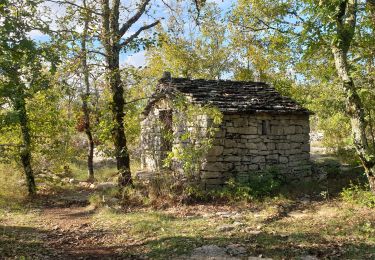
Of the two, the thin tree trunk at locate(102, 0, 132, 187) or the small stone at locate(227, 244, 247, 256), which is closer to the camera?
the small stone at locate(227, 244, 247, 256)

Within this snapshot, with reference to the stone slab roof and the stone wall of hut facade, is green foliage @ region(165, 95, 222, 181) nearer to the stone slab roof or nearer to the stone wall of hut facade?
the stone wall of hut facade

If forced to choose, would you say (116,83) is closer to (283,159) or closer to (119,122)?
(119,122)

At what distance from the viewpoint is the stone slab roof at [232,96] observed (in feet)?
36.6

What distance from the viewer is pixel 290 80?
65.7 feet

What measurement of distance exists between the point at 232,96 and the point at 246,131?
137 centimetres

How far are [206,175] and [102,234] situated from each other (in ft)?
12.7

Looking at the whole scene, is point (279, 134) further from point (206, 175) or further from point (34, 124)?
point (34, 124)

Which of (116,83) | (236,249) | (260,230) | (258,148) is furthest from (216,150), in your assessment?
(236,249)

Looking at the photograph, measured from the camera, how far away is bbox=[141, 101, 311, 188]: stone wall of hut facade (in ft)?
35.9

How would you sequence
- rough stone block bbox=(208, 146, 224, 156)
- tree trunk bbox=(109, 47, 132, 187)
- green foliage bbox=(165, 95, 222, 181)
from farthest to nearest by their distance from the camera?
1. rough stone block bbox=(208, 146, 224, 156)
2. tree trunk bbox=(109, 47, 132, 187)
3. green foliage bbox=(165, 95, 222, 181)

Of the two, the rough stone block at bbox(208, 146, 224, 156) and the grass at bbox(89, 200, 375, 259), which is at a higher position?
the rough stone block at bbox(208, 146, 224, 156)

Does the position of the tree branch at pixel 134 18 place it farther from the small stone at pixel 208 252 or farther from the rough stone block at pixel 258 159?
the small stone at pixel 208 252

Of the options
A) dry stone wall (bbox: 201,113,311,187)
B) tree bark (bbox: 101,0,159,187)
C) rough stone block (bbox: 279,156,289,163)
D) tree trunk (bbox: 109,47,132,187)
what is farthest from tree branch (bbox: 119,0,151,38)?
rough stone block (bbox: 279,156,289,163)

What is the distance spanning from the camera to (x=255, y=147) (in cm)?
1145
